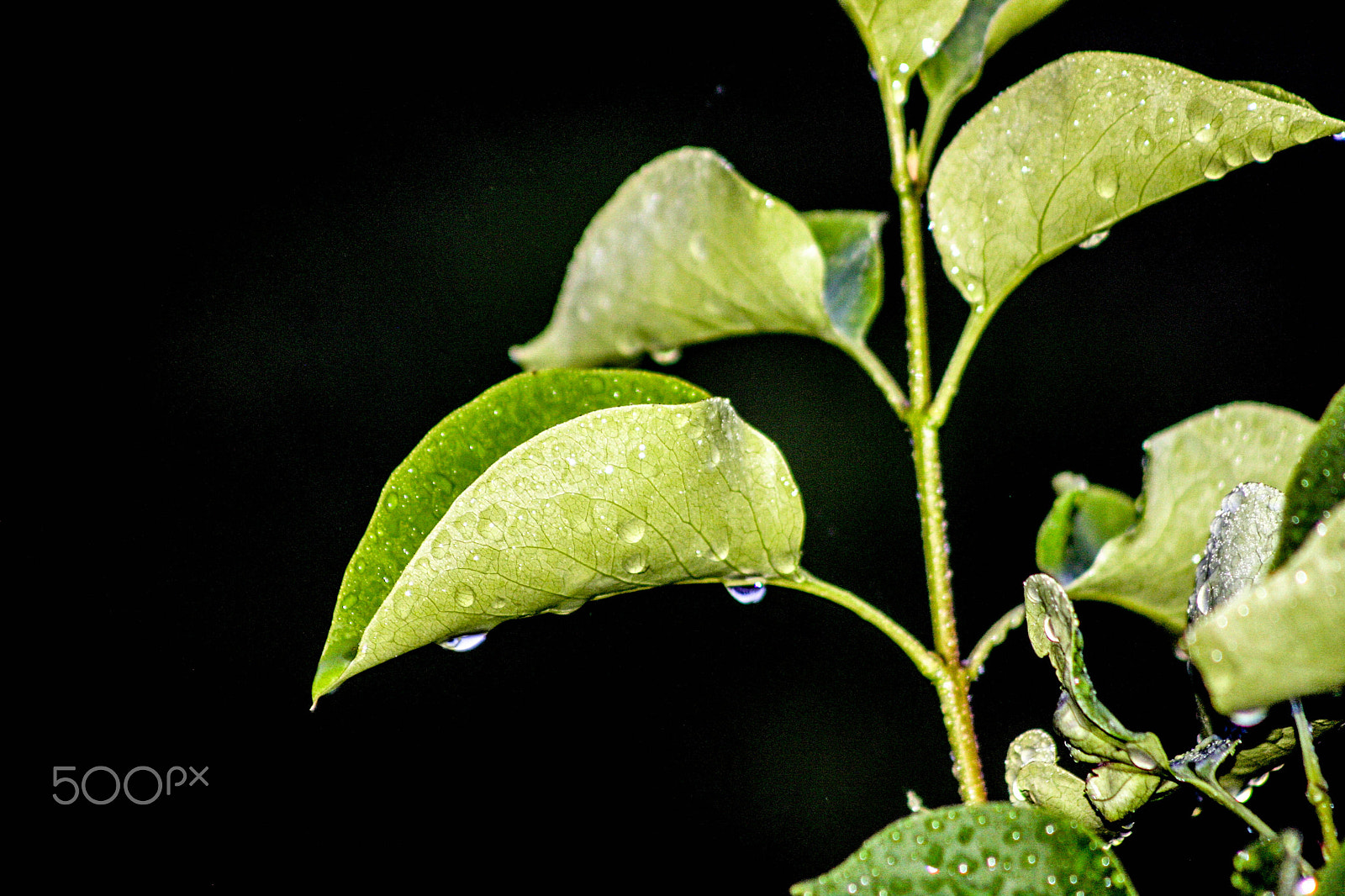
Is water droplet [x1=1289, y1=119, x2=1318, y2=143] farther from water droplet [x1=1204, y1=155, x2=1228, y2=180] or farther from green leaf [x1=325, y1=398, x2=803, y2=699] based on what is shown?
green leaf [x1=325, y1=398, x2=803, y2=699]

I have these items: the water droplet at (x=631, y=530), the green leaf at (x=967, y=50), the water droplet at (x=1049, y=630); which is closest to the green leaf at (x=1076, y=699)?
the water droplet at (x=1049, y=630)

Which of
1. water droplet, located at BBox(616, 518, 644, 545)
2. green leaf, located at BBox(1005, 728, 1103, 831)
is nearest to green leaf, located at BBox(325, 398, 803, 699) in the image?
water droplet, located at BBox(616, 518, 644, 545)

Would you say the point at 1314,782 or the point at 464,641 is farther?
the point at 464,641

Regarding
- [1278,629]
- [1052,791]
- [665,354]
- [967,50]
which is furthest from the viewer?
[665,354]

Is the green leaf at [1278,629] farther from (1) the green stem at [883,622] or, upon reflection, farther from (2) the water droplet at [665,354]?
(2) the water droplet at [665,354]

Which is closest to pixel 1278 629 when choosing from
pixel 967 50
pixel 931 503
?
pixel 931 503

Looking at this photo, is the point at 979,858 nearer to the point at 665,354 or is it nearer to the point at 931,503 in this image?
the point at 931,503

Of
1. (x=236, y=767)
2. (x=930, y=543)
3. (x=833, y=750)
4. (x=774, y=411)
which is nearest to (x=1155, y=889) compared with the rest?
(x=833, y=750)
